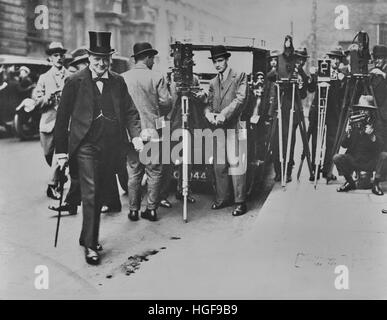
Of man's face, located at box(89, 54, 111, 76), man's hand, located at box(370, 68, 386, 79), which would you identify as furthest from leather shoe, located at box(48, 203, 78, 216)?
man's hand, located at box(370, 68, 386, 79)

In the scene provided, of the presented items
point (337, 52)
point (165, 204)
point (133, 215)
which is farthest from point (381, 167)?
point (133, 215)

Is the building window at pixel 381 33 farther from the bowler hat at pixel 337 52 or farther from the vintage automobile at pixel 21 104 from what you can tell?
the vintage automobile at pixel 21 104

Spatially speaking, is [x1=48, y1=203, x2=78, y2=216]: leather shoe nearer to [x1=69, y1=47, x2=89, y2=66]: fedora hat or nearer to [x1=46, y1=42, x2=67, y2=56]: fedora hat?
[x1=69, y1=47, x2=89, y2=66]: fedora hat

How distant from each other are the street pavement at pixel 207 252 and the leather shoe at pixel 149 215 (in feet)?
0.18

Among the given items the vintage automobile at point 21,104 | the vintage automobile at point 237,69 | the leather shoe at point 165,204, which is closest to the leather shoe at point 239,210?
the vintage automobile at point 237,69

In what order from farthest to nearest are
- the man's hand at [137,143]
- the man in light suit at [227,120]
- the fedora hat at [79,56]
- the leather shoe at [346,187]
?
the leather shoe at [346,187], the man in light suit at [227,120], the fedora hat at [79,56], the man's hand at [137,143]

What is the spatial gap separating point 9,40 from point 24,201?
5.93 ft

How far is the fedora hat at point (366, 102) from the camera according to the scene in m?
5.12

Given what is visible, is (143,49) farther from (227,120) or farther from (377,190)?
(377,190)

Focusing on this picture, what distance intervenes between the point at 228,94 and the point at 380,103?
3.95 ft

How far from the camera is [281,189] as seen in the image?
5508mm

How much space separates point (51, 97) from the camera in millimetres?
5188

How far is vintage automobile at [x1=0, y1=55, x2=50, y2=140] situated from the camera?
219 inches
